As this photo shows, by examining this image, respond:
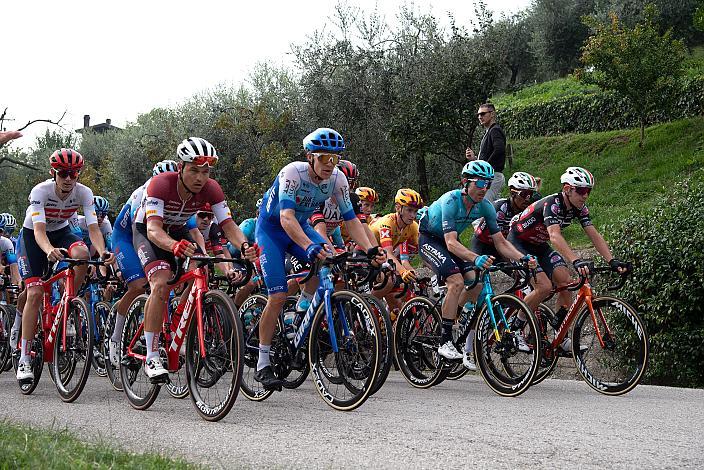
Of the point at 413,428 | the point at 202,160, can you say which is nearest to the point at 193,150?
the point at 202,160

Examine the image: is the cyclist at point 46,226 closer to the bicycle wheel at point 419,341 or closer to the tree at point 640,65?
the bicycle wheel at point 419,341

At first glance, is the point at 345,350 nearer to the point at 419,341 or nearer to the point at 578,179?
the point at 419,341

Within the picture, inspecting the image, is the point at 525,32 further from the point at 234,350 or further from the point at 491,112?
the point at 234,350

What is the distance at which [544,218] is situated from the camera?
970 cm

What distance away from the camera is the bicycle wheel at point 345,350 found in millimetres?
6676

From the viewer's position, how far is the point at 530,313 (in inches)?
327

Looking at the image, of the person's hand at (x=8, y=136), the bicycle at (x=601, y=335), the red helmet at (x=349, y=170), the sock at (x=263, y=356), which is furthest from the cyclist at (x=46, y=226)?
the bicycle at (x=601, y=335)

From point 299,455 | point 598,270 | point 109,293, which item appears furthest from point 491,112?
point 299,455

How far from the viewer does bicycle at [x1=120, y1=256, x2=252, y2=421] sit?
21.8 ft

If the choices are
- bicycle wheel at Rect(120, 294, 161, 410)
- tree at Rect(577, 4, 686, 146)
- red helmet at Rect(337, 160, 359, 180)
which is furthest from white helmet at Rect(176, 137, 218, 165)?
tree at Rect(577, 4, 686, 146)

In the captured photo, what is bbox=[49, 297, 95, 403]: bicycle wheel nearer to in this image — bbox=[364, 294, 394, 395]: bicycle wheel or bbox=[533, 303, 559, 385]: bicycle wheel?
bbox=[364, 294, 394, 395]: bicycle wheel

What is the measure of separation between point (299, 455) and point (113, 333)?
3.76 m

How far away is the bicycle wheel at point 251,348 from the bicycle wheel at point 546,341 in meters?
2.87

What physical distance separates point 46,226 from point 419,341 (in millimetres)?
4206
